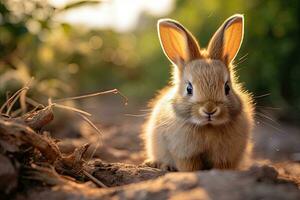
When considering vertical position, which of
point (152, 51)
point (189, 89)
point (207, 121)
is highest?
point (152, 51)

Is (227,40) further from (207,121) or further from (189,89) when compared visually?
(207,121)

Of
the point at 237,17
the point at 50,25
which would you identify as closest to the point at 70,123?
the point at 50,25

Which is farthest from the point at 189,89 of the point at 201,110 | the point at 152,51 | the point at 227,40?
the point at 152,51

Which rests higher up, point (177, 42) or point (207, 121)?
point (177, 42)

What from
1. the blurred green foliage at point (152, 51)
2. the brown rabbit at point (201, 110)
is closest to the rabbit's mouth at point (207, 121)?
the brown rabbit at point (201, 110)

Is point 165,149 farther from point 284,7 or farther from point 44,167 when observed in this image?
point 284,7

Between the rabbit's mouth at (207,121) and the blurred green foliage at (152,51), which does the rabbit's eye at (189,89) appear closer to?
the rabbit's mouth at (207,121)

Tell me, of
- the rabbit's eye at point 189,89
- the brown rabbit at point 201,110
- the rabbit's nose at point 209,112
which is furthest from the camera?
the rabbit's eye at point 189,89
